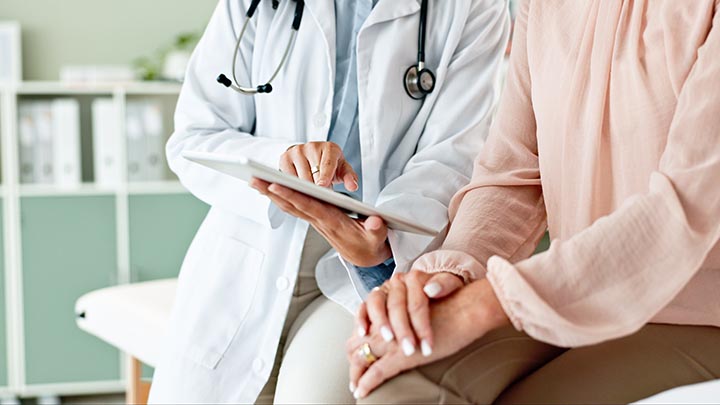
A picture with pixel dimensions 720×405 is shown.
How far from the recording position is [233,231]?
1562mm

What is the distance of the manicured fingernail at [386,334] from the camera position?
0.97 meters

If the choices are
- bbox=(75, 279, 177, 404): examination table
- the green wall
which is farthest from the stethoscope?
the green wall

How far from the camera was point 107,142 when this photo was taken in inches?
135

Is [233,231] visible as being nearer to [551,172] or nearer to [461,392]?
[551,172]

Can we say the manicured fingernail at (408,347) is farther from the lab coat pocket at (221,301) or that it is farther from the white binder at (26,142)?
the white binder at (26,142)

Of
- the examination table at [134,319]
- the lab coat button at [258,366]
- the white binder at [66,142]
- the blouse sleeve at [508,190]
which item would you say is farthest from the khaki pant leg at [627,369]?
the white binder at [66,142]

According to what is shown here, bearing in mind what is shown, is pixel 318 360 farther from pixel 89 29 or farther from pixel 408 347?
pixel 89 29

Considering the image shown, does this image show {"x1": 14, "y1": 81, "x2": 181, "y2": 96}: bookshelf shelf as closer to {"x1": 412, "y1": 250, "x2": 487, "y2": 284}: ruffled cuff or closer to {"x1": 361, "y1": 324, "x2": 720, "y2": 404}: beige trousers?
{"x1": 412, "y1": 250, "x2": 487, "y2": 284}: ruffled cuff

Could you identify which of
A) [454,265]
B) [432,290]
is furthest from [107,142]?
[432,290]

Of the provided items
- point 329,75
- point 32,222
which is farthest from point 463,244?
point 32,222

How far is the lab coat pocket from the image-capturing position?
152 centimetres

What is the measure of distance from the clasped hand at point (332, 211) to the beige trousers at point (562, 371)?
0.28m

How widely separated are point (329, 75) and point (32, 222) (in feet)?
7.16

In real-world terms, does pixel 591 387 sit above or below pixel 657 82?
below
